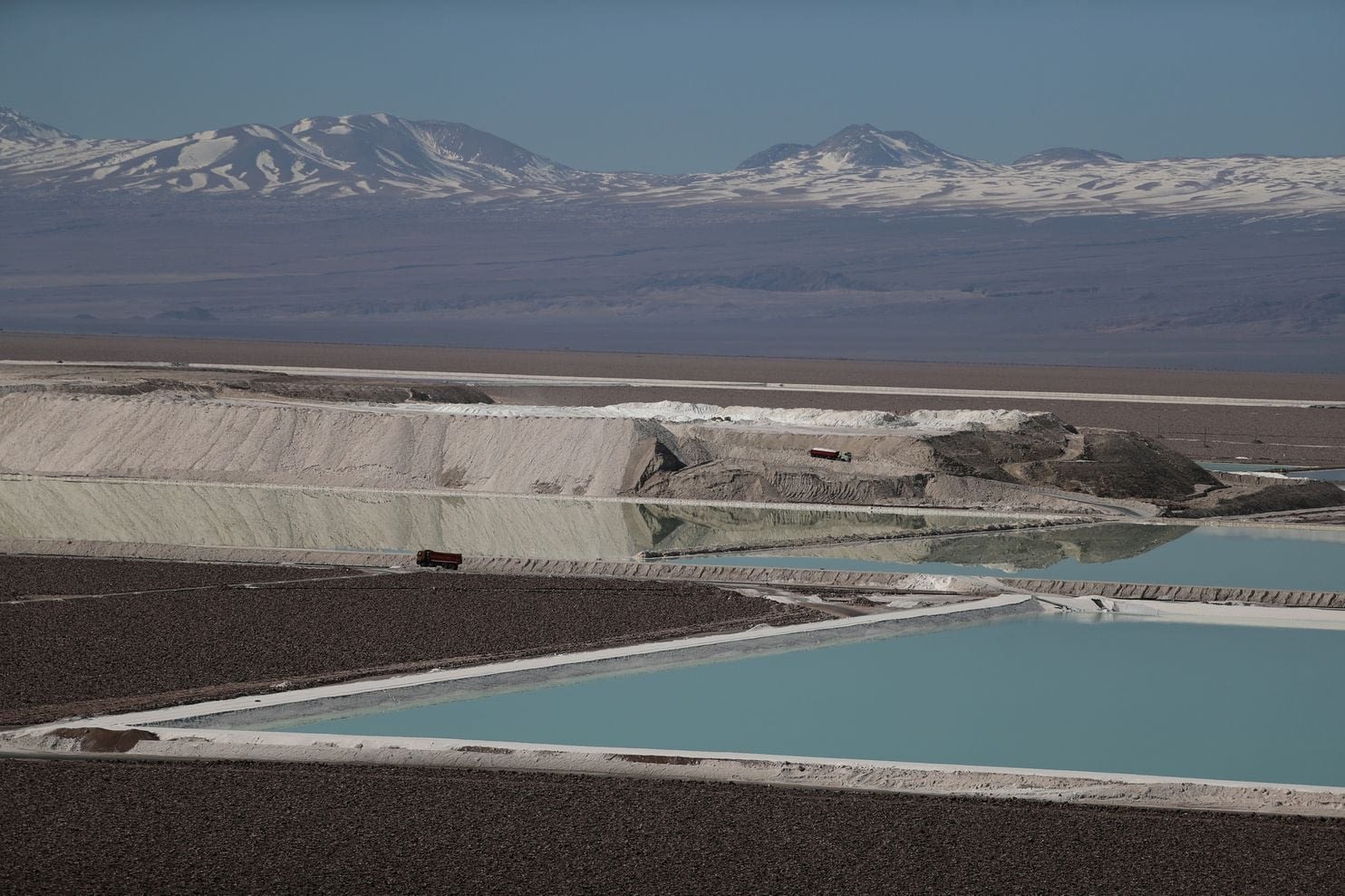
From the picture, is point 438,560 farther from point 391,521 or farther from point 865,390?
point 865,390

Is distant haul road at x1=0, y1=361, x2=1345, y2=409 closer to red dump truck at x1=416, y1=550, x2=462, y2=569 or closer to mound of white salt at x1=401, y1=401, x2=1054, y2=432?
mound of white salt at x1=401, y1=401, x2=1054, y2=432

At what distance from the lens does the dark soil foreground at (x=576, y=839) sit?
25.3ft

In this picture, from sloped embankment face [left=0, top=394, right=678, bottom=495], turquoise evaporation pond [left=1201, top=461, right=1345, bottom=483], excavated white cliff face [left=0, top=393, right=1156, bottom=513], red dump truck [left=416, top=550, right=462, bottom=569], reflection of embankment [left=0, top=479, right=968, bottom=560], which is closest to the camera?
red dump truck [left=416, top=550, right=462, bottom=569]

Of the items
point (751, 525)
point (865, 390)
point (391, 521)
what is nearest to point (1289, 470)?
point (751, 525)

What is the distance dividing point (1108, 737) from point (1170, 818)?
5.23ft

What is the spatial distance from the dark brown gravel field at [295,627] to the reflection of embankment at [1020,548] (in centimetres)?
295

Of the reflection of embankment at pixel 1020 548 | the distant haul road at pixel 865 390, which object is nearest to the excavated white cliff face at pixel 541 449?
the reflection of embankment at pixel 1020 548

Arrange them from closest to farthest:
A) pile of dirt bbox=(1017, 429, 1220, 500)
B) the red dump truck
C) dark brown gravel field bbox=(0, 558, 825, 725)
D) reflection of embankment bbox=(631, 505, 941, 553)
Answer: dark brown gravel field bbox=(0, 558, 825, 725) < the red dump truck < reflection of embankment bbox=(631, 505, 941, 553) < pile of dirt bbox=(1017, 429, 1220, 500)

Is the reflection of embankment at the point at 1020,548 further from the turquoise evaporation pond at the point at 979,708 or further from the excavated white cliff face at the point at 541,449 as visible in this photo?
the turquoise evaporation pond at the point at 979,708

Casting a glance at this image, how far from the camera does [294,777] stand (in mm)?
9180

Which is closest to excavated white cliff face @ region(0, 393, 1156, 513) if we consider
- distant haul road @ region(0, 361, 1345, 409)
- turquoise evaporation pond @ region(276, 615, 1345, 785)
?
turquoise evaporation pond @ region(276, 615, 1345, 785)

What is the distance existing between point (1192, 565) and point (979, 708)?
21.4ft

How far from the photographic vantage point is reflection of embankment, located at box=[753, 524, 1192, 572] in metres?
17.1

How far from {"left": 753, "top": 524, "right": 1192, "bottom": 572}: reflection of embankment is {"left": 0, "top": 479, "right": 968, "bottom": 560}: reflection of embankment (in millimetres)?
1017
